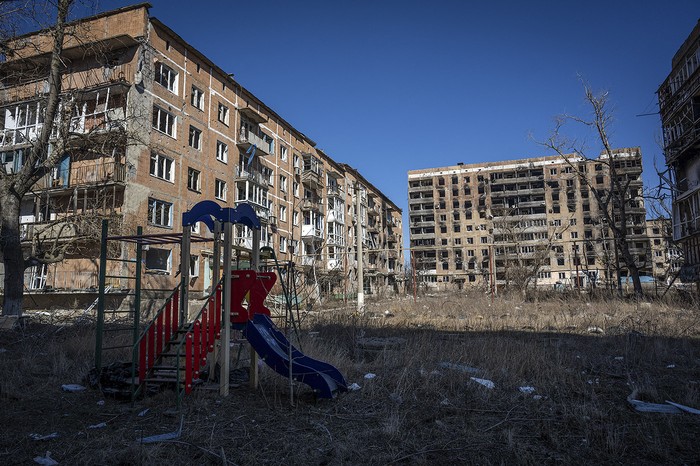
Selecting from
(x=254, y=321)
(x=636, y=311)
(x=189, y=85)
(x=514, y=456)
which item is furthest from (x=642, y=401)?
(x=189, y=85)

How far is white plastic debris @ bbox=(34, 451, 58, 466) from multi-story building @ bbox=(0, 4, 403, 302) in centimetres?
1294

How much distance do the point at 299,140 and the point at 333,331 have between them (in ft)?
112

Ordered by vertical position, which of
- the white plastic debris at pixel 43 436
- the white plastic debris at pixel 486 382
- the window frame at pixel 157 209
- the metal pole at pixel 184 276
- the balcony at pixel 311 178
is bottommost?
the white plastic debris at pixel 43 436

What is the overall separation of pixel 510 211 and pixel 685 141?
59163 mm

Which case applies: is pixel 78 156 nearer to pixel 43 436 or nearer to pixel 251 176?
pixel 251 176

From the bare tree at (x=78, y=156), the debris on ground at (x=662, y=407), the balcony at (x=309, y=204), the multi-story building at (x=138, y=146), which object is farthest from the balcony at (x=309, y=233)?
the debris on ground at (x=662, y=407)

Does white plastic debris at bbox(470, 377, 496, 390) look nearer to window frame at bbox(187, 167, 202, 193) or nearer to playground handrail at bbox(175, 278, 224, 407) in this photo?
playground handrail at bbox(175, 278, 224, 407)

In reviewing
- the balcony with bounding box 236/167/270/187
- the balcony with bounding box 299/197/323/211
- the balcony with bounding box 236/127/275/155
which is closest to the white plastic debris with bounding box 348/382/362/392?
the balcony with bounding box 236/167/270/187

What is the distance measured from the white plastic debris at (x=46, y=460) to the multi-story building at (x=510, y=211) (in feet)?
234

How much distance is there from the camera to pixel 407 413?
565 cm

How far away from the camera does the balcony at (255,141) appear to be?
3369cm

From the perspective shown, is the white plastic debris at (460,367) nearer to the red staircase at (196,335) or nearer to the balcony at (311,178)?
the red staircase at (196,335)

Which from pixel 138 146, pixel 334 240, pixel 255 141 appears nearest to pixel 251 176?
pixel 255 141

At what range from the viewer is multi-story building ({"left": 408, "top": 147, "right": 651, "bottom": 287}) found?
77.4 m
